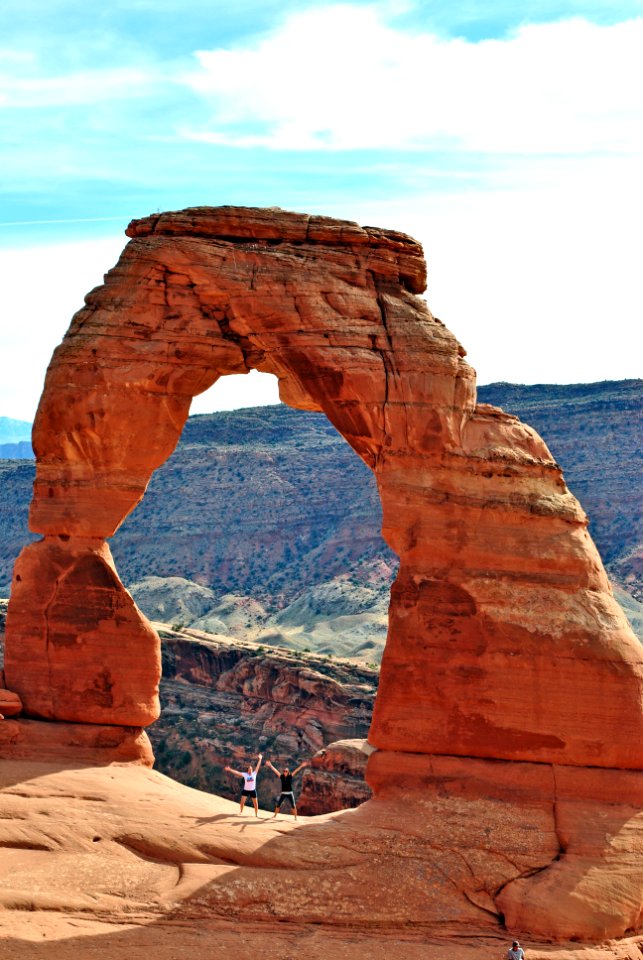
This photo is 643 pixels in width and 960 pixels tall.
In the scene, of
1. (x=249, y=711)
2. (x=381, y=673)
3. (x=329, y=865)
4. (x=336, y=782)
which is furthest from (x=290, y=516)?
(x=329, y=865)

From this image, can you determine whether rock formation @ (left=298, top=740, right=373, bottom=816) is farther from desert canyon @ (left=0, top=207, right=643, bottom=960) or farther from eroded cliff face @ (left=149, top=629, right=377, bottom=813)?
desert canyon @ (left=0, top=207, right=643, bottom=960)

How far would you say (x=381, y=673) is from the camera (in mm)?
26625

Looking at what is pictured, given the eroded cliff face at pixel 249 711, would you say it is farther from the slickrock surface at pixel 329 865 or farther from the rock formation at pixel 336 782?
the slickrock surface at pixel 329 865

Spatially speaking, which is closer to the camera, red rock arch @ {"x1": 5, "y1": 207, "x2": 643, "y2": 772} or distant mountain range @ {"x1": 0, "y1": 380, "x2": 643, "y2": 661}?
red rock arch @ {"x1": 5, "y1": 207, "x2": 643, "y2": 772}

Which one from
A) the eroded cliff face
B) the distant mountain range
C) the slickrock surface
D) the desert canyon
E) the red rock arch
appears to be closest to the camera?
the slickrock surface

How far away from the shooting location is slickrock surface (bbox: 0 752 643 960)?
76.2 feet

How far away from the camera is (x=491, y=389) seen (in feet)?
347

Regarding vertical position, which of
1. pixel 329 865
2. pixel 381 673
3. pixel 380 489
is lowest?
pixel 329 865

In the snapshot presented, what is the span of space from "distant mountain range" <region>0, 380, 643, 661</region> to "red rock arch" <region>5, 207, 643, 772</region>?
178ft

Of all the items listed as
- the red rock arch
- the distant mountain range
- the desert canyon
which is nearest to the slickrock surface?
the desert canyon

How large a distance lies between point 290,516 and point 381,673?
82.2 meters

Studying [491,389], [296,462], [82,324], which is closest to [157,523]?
[296,462]

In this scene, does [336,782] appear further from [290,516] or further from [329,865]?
[290,516]

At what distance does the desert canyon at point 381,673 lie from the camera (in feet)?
78.7
